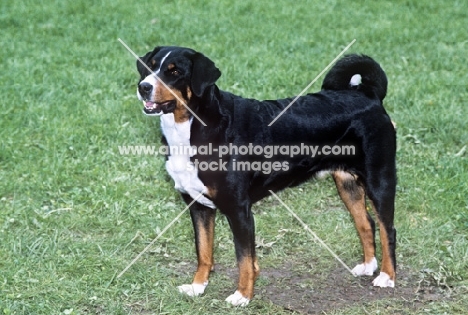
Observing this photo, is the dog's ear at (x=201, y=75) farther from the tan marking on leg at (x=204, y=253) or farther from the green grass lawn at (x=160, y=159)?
the green grass lawn at (x=160, y=159)

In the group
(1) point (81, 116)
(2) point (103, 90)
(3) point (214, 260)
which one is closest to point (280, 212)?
(3) point (214, 260)

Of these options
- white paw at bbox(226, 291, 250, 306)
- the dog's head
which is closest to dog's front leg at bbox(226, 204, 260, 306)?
white paw at bbox(226, 291, 250, 306)

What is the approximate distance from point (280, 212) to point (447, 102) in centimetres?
275

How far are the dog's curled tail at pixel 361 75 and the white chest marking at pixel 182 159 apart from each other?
116 cm

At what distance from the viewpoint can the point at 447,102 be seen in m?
7.58

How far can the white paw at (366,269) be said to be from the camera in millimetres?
4910

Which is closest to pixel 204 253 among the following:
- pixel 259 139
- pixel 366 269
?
pixel 259 139

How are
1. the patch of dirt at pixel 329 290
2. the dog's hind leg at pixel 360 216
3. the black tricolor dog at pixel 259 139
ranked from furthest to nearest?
the dog's hind leg at pixel 360 216 → the patch of dirt at pixel 329 290 → the black tricolor dog at pixel 259 139

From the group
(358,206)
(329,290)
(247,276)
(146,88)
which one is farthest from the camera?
(358,206)

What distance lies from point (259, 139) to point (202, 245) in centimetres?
76

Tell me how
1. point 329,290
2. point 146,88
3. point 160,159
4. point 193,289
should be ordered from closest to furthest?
1. point 146,88
2. point 193,289
3. point 329,290
4. point 160,159

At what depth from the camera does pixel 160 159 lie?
654 centimetres

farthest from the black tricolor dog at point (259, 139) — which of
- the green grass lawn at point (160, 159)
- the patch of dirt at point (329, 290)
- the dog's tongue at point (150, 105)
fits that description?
the green grass lawn at point (160, 159)

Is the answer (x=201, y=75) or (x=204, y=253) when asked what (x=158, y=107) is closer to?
(x=201, y=75)
